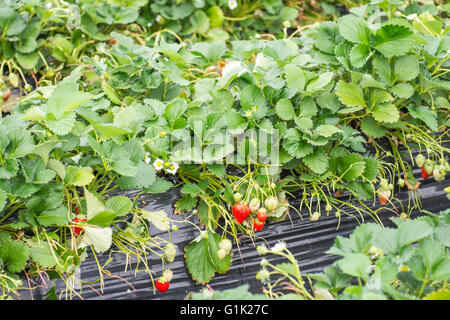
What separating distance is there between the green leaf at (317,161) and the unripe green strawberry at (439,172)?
1.34ft

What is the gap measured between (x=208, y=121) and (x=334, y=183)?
1.66ft

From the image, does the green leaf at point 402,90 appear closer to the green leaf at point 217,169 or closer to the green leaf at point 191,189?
the green leaf at point 217,169

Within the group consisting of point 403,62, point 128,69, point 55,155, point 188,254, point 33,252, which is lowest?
point 188,254

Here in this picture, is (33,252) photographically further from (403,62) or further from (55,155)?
(403,62)

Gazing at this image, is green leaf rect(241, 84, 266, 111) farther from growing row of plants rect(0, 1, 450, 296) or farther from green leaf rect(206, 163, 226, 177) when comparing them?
green leaf rect(206, 163, 226, 177)

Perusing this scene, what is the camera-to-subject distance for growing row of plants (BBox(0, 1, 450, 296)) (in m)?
1.26

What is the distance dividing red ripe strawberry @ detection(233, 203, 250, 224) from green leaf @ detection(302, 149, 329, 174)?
0.87ft

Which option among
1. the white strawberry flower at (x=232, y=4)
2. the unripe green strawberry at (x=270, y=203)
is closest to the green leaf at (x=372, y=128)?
the unripe green strawberry at (x=270, y=203)

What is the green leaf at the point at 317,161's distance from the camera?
1.49 m

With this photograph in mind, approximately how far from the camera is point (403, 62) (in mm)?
1613

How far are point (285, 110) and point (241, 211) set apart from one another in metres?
0.39

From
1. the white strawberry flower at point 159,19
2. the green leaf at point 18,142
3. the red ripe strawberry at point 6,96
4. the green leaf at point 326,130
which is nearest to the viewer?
the green leaf at point 18,142

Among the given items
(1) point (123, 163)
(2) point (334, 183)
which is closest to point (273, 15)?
(2) point (334, 183)

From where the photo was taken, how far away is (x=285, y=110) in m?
1.53
